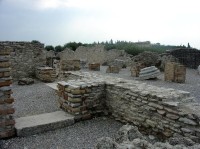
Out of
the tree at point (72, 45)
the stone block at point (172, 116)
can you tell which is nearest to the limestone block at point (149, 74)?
the stone block at point (172, 116)

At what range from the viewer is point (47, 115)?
5.57 m

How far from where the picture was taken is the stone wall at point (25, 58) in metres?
11.4

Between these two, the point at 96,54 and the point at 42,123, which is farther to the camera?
the point at 96,54

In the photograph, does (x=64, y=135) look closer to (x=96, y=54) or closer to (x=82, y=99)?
(x=82, y=99)

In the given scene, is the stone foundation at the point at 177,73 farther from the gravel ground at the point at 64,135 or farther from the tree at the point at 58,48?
the tree at the point at 58,48

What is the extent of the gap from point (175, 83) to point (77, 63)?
15.0 ft

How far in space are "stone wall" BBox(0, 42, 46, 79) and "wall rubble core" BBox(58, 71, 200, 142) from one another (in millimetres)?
6119

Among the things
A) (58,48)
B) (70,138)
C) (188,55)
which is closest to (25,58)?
(70,138)

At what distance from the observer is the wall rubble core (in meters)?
4.00

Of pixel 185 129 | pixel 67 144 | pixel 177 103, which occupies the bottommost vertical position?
pixel 67 144

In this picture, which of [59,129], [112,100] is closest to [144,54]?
[112,100]

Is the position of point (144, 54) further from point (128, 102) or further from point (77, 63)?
point (128, 102)

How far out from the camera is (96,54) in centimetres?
2236

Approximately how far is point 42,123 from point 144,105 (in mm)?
2116
